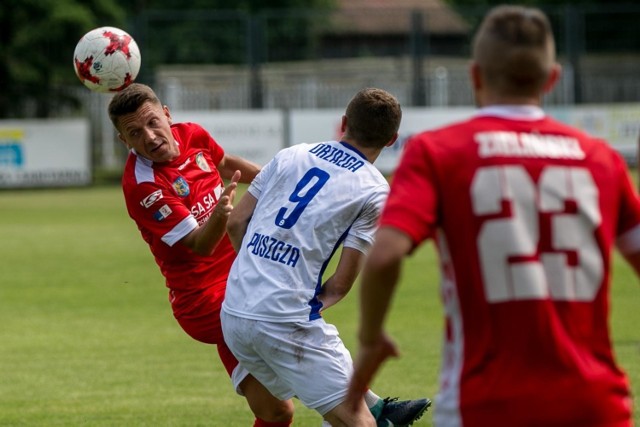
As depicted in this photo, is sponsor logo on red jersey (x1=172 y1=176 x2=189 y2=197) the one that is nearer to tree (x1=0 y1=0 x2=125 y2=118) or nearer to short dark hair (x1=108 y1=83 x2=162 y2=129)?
short dark hair (x1=108 y1=83 x2=162 y2=129)

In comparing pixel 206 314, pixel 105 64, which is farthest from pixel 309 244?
pixel 105 64

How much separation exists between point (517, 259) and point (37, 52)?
34211mm

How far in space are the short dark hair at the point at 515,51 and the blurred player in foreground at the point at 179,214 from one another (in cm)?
277

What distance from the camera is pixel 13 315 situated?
12336mm

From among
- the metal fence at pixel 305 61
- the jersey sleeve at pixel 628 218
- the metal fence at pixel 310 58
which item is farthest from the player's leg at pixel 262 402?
the metal fence at pixel 310 58

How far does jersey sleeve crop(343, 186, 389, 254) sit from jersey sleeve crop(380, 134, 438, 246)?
179cm

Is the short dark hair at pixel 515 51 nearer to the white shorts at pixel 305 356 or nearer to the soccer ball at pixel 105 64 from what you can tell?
the white shorts at pixel 305 356

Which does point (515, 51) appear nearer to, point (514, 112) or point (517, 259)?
point (514, 112)

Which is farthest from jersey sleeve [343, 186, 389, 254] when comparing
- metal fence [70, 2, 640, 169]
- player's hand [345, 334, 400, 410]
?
metal fence [70, 2, 640, 169]

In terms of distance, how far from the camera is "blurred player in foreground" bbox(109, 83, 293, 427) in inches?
233

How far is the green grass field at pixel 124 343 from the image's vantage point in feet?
25.9

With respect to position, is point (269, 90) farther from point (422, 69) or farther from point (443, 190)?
point (443, 190)

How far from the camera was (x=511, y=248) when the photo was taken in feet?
10.7

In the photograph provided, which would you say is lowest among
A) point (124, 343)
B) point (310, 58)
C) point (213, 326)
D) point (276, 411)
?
point (124, 343)
